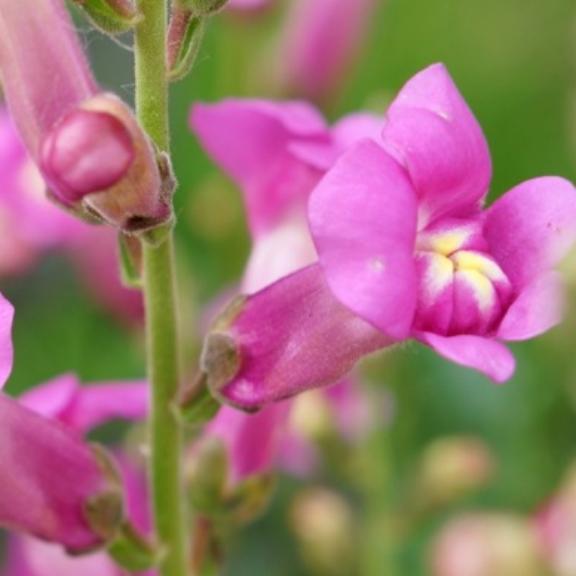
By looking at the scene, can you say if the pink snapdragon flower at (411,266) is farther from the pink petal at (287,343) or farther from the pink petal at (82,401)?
the pink petal at (82,401)

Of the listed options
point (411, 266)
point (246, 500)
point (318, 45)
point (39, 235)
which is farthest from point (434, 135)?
point (318, 45)

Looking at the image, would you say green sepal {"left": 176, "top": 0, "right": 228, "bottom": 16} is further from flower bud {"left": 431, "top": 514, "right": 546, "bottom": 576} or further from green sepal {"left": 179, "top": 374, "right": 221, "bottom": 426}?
flower bud {"left": 431, "top": 514, "right": 546, "bottom": 576}

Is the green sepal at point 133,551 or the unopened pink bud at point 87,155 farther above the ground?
the unopened pink bud at point 87,155

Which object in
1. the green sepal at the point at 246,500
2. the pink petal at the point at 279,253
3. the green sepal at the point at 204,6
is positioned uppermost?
the green sepal at the point at 204,6

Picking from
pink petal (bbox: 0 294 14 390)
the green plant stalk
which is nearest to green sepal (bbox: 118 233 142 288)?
the green plant stalk

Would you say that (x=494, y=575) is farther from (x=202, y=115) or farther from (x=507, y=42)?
(x=507, y=42)

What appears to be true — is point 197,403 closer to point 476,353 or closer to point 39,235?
point 476,353

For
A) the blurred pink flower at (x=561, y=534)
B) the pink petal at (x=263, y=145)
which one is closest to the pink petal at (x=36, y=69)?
the pink petal at (x=263, y=145)
